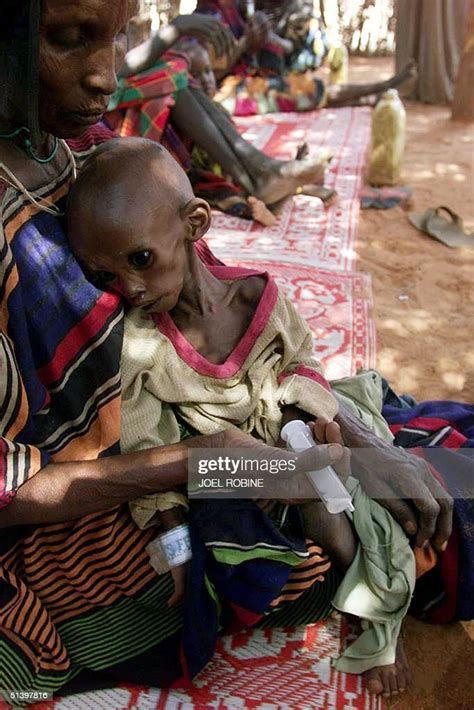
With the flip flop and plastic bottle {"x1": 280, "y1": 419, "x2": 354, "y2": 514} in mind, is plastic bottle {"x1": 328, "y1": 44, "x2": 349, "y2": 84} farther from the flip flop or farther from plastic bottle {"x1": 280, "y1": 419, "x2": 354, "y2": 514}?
plastic bottle {"x1": 280, "y1": 419, "x2": 354, "y2": 514}

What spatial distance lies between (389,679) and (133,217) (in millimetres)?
1239

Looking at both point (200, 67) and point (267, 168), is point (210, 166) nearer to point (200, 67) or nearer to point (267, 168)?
point (267, 168)

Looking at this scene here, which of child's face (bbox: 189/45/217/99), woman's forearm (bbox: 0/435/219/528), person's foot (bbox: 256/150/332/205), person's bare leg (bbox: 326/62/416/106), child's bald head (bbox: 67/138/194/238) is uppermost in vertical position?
child's bald head (bbox: 67/138/194/238)

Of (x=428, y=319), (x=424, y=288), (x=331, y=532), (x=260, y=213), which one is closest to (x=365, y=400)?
(x=331, y=532)

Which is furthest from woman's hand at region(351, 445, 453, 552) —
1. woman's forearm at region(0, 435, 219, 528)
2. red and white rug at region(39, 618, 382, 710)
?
woman's forearm at region(0, 435, 219, 528)

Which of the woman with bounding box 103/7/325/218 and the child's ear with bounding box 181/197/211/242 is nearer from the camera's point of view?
the child's ear with bounding box 181/197/211/242

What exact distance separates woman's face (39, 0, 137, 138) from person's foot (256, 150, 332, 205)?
10.4 ft

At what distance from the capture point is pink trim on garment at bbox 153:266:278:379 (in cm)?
150

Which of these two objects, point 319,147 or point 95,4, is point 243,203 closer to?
point 319,147

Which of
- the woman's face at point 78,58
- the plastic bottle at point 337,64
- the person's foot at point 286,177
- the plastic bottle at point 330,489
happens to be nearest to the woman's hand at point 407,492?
the plastic bottle at point 330,489

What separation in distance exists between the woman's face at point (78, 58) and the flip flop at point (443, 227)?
341 cm

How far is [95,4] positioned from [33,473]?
828 millimetres

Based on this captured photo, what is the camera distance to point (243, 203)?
4.50 meters

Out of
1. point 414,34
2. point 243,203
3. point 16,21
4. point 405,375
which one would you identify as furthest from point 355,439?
point 414,34
